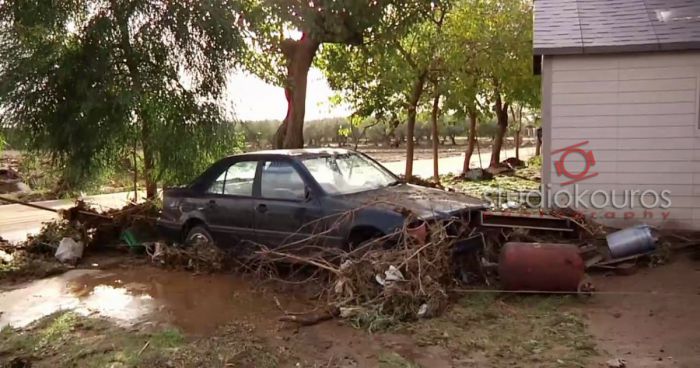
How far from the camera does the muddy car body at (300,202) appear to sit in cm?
612

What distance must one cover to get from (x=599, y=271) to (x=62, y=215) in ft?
24.9

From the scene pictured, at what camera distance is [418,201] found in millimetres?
6293

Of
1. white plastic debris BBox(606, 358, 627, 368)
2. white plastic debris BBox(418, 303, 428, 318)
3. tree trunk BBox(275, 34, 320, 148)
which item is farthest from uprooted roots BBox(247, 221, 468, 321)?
tree trunk BBox(275, 34, 320, 148)

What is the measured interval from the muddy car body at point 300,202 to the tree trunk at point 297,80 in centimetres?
294

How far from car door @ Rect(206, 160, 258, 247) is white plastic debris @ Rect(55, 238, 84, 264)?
2.12 meters

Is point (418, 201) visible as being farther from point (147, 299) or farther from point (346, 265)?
point (147, 299)

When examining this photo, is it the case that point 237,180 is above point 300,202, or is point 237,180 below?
above

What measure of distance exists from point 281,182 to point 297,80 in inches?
150

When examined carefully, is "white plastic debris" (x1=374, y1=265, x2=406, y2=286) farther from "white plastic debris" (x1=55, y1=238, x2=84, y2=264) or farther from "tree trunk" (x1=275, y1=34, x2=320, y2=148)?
"tree trunk" (x1=275, y1=34, x2=320, y2=148)

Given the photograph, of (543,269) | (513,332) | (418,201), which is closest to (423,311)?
(513,332)

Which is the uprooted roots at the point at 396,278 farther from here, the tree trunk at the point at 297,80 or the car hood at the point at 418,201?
the tree trunk at the point at 297,80

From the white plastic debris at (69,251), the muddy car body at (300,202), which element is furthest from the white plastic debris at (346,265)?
the white plastic debris at (69,251)

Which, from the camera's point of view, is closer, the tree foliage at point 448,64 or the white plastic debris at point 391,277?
the white plastic debris at point 391,277

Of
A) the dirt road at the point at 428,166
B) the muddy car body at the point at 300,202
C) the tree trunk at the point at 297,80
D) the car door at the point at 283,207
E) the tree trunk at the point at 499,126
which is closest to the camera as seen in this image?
the muddy car body at the point at 300,202
